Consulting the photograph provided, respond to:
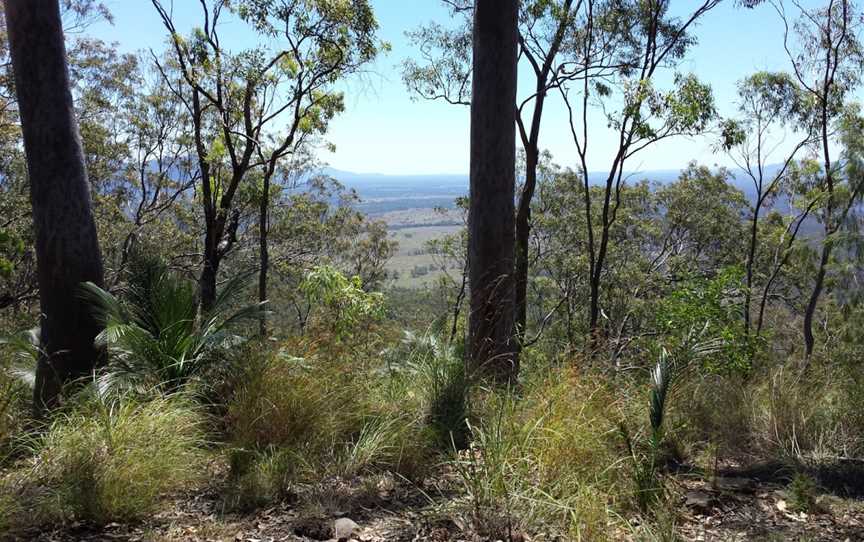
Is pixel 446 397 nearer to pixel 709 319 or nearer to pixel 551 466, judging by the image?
pixel 551 466

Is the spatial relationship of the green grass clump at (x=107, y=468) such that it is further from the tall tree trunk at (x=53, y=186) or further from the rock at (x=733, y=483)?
the rock at (x=733, y=483)

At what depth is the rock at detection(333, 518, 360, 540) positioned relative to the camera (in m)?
2.95

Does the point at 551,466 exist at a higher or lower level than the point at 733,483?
higher

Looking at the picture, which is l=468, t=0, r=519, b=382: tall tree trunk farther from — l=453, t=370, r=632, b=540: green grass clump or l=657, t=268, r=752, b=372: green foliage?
l=453, t=370, r=632, b=540: green grass clump

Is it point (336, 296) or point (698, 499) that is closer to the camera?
point (698, 499)

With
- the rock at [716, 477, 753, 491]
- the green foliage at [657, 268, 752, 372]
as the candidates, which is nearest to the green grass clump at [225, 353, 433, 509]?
the rock at [716, 477, 753, 491]

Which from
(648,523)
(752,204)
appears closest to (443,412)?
(648,523)

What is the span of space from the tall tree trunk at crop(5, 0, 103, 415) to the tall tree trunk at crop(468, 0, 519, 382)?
3293 mm

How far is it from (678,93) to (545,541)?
1028 cm

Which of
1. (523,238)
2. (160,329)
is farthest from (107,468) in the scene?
(523,238)

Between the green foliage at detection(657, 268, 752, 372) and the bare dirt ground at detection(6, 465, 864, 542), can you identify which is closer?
the bare dirt ground at detection(6, 465, 864, 542)

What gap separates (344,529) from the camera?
2.99 metres

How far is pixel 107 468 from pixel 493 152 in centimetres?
395

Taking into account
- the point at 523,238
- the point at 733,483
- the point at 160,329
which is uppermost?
the point at 523,238
